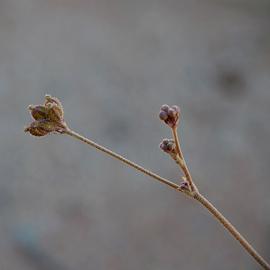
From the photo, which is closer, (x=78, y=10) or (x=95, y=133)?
(x=95, y=133)

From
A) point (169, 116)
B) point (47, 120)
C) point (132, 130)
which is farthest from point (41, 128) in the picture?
point (132, 130)

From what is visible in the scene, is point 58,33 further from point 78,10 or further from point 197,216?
point 197,216

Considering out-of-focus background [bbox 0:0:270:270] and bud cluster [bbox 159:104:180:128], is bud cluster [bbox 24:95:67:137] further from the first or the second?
out-of-focus background [bbox 0:0:270:270]

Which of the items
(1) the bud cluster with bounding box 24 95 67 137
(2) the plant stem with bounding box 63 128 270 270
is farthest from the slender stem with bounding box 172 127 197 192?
(1) the bud cluster with bounding box 24 95 67 137

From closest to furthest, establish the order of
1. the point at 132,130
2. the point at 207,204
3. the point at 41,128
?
the point at 207,204 → the point at 41,128 → the point at 132,130

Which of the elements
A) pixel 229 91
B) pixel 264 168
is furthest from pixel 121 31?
pixel 264 168

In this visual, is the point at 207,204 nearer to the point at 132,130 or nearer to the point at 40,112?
the point at 40,112
